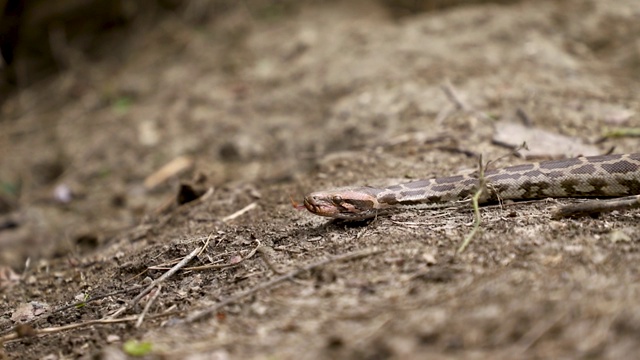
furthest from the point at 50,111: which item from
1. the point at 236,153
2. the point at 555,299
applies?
the point at 555,299

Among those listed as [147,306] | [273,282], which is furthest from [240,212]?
[273,282]

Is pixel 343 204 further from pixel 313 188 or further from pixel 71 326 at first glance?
pixel 71 326

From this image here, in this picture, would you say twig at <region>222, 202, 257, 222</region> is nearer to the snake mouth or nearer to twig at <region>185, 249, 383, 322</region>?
the snake mouth

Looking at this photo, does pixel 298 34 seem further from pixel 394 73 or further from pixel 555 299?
pixel 555 299

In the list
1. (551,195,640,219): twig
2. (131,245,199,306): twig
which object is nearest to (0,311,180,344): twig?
(131,245,199,306): twig

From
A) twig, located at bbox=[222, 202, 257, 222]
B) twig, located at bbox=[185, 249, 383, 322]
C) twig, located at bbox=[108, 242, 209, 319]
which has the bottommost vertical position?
twig, located at bbox=[222, 202, 257, 222]
